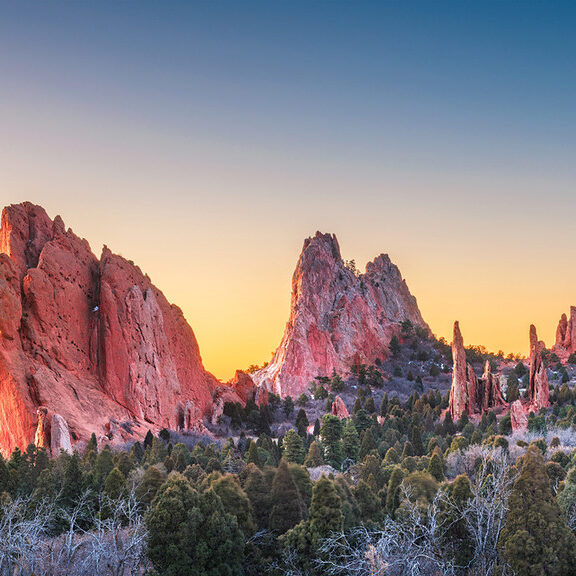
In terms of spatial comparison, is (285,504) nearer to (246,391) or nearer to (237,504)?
(237,504)

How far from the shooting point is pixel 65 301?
59562 mm

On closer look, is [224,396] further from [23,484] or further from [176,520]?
[176,520]

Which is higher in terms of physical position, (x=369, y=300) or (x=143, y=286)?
(x=369, y=300)

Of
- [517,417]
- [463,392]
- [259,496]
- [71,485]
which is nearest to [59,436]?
[71,485]

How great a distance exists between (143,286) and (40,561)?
171 feet

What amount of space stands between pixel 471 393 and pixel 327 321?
60.0 m

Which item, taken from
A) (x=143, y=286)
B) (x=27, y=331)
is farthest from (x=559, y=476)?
(x=143, y=286)

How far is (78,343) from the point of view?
60.1 meters

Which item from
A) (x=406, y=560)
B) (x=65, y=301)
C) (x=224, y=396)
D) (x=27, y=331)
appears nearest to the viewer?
(x=406, y=560)

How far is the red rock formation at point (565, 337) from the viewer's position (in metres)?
109

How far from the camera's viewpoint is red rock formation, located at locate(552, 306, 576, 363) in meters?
109

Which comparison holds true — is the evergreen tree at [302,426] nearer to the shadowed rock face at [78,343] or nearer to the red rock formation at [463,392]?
the shadowed rock face at [78,343]

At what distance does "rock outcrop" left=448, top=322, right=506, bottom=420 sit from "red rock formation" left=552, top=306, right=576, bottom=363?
42.9 meters

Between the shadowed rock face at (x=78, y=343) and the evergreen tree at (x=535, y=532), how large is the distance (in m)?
36.5
